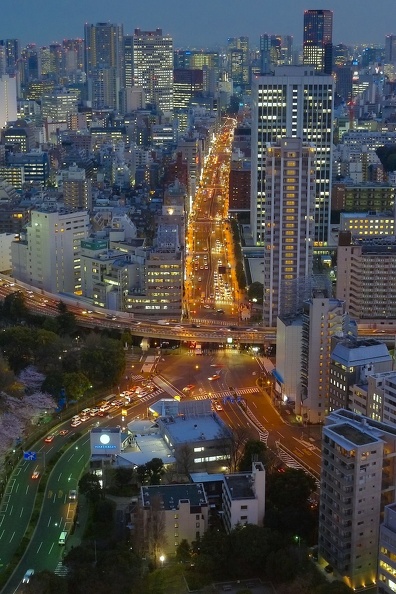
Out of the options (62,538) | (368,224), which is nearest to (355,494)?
(62,538)

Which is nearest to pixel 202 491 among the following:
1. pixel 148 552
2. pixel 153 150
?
pixel 148 552

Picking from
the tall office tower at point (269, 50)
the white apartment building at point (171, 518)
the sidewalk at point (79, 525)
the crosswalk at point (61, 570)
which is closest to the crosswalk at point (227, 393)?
the sidewalk at point (79, 525)

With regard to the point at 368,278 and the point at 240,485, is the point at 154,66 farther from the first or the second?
the point at 240,485

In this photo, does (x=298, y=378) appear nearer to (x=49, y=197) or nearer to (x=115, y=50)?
(x=49, y=197)

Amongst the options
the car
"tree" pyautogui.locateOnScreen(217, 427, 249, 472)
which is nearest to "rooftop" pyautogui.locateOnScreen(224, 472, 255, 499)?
"tree" pyautogui.locateOnScreen(217, 427, 249, 472)

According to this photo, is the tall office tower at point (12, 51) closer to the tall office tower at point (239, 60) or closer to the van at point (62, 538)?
the tall office tower at point (239, 60)
